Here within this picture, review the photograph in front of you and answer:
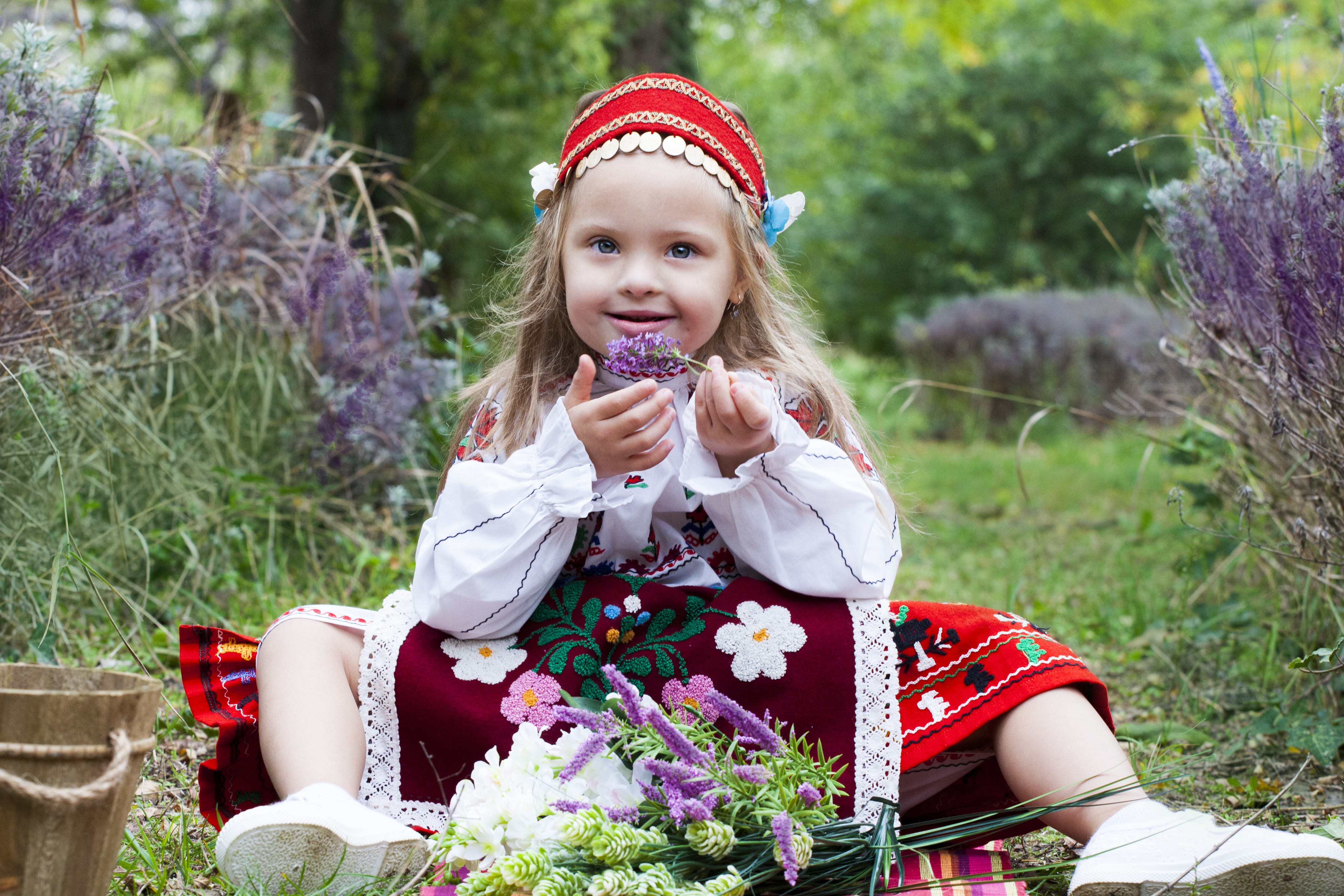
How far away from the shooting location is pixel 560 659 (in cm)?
176

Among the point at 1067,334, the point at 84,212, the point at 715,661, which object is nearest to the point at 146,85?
the point at 84,212

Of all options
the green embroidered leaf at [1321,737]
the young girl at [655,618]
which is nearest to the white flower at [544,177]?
the young girl at [655,618]

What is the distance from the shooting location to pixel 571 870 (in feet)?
4.16

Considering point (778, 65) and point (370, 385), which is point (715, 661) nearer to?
point (370, 385)

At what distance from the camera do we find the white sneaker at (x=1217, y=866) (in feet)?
4.44

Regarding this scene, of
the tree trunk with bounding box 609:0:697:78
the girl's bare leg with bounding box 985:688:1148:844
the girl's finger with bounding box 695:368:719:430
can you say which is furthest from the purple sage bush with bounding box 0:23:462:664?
the tree trunk with bounding box 609:0:697:78

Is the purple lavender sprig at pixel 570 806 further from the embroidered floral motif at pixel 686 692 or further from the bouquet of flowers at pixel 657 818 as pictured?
the embroidered floral motif at pixel 686 692

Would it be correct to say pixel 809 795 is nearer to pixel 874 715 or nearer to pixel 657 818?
pixel 657 818

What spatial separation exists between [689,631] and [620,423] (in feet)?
1.18

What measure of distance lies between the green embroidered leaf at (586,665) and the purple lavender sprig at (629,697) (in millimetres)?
364

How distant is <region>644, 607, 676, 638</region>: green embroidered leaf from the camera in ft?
5.90

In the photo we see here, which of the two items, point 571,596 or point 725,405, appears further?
point 571,596

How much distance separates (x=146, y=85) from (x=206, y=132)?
4.29 ft

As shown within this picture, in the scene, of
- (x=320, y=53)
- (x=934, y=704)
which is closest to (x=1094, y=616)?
(x=934, y=704)
